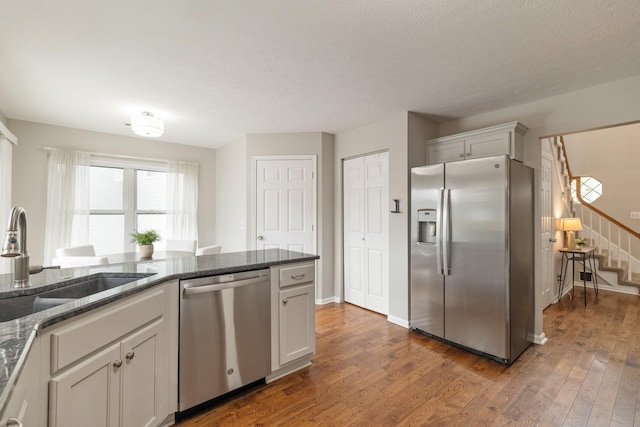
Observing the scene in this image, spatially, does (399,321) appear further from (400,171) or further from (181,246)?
(181,246)

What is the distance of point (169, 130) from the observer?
162 inches

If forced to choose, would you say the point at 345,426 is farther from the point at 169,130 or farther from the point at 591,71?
the point at 169,130

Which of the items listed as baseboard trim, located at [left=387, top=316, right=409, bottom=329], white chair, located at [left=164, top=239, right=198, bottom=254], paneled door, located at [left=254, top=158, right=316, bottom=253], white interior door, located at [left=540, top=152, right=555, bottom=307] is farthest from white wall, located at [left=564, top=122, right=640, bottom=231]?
white chair, located at [left=164, top=239, right=198, bottom=254]

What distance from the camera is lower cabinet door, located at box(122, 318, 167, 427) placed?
1444 mm

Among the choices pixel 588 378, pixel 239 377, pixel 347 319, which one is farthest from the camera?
pixel 347 319

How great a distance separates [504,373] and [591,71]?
8.44 feet

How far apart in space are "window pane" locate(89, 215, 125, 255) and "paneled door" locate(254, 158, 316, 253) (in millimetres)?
2150

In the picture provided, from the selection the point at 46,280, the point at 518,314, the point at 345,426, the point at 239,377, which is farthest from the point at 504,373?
the point at 46,280

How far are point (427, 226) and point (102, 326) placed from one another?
2.82 meters

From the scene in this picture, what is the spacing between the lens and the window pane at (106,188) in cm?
423

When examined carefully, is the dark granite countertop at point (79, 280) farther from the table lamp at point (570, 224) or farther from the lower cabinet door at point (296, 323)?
the table lamp at point (570, 224)

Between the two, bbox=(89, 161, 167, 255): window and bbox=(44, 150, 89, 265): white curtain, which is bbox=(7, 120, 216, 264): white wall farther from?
bbox=(89, 161, 167, 255): window

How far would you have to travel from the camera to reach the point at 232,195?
475cm

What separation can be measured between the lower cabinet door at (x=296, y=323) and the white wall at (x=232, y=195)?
2203 mm
